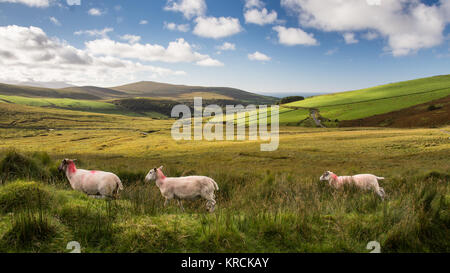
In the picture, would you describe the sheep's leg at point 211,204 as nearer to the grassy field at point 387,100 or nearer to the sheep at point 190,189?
the sheep at point 190,189

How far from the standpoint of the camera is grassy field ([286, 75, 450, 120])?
311 ft

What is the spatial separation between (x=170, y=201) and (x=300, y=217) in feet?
17.9

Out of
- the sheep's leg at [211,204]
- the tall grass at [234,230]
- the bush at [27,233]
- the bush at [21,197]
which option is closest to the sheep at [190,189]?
the sheep's leg at [211,204]

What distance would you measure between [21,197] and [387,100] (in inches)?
5047

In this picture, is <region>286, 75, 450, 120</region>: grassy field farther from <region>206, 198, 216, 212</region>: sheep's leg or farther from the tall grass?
the tall grass

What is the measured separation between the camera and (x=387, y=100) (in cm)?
10712

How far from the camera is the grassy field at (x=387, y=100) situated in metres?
94.9

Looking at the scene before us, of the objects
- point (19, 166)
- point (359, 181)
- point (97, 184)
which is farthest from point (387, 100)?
point (19, 166)

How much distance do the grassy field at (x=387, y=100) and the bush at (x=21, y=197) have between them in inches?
3879
